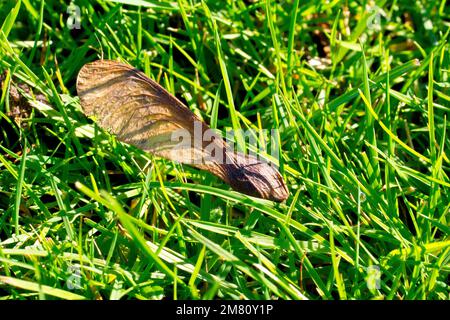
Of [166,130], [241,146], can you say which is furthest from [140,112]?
[241,146]

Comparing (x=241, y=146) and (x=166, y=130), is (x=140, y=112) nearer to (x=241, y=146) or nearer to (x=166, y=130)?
(x=166, y=130)

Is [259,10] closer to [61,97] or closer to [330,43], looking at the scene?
[330,43]
